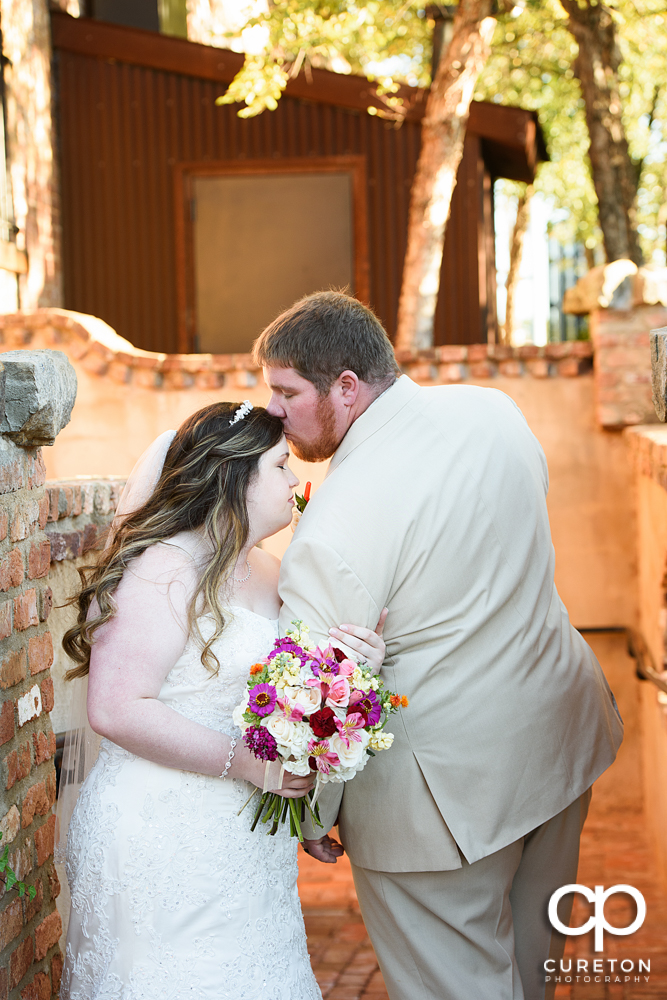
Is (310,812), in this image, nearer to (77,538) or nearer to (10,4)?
(77,538)

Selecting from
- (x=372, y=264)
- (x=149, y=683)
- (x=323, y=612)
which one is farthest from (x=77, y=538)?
(x=372, y=264)

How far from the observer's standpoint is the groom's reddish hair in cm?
264

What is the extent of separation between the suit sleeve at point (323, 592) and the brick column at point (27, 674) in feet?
2.31

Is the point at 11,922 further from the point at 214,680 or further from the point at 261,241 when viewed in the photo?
the point at 261,241

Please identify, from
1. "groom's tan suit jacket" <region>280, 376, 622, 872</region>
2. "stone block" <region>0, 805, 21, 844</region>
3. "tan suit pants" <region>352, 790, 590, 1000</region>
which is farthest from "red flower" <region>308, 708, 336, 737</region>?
"stone block" <region>0, 805, 21, 844</region>

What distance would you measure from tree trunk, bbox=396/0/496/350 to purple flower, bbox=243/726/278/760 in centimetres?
555

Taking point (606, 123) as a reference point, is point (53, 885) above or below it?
below

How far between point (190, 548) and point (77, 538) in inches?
30.1

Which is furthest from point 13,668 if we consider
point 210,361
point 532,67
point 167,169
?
point 532,67

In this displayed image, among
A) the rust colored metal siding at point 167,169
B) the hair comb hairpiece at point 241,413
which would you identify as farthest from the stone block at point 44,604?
the rust colored metal siding at point 167,169

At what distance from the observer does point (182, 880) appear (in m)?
2.39

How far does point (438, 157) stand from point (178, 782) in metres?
6.11

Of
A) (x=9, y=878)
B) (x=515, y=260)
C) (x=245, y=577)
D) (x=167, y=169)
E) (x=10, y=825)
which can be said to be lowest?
(x=9, y=878)

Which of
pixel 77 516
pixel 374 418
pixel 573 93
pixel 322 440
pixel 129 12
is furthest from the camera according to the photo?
pixel 573 93
